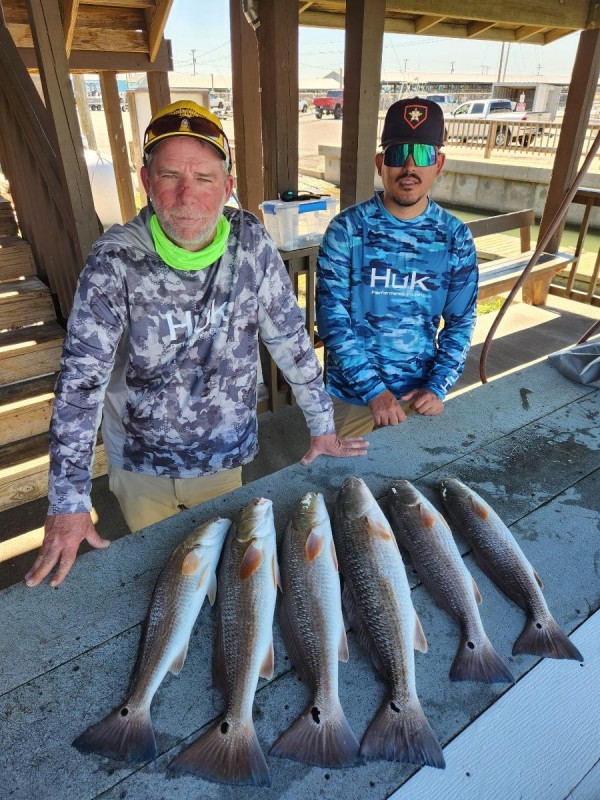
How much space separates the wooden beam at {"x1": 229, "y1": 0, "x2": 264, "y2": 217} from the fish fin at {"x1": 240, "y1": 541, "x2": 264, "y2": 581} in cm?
378

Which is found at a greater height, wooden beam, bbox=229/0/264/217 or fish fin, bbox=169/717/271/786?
wooden beam, bbox=229/0/264/217

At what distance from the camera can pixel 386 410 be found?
2381mm

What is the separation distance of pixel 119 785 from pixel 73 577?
23.8 inches

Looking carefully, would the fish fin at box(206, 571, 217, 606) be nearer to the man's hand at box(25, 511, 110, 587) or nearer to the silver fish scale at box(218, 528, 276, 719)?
the silver fish scale at box(218, 528, 276, 719)

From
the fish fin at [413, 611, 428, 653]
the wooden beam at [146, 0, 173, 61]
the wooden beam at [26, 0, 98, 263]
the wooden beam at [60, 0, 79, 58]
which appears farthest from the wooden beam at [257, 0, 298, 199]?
the fish fin at [413, 611, 428, 653]

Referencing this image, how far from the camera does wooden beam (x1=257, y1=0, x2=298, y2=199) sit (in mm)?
3404

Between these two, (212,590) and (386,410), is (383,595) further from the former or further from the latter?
(386,410)

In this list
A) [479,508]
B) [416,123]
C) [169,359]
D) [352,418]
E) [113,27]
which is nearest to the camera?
[479,508]

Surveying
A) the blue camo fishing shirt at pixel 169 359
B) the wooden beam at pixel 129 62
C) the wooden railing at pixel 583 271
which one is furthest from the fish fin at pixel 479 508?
the wooden beam at pixel 129 62

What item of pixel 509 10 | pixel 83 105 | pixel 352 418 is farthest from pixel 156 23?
pixel 83 105

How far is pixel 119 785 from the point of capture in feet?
3.35

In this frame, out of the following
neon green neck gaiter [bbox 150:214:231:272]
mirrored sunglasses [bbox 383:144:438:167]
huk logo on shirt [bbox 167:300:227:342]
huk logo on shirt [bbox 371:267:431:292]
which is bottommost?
huk logo on shirt [bbox 371:267:431:292]

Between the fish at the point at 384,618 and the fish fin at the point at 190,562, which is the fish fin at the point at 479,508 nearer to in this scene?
the fish at the point at 384,618

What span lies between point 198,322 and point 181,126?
2.12 ft
